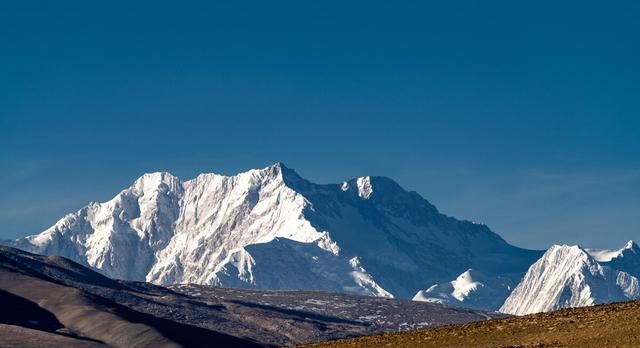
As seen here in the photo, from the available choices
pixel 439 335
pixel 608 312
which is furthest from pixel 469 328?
pixel 608 312

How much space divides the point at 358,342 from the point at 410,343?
4495 millimetres

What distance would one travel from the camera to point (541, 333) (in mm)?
87562

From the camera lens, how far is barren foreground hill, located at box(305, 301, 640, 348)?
8200 centimetres

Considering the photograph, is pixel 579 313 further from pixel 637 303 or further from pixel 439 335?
pixel 439 335

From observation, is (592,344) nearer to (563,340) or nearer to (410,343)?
(563,340)

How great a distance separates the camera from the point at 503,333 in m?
90.1

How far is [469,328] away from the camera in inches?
3679

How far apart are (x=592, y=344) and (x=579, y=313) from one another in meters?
14.5

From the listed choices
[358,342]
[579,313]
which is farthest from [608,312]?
[358,342]

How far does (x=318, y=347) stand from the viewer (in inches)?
3733

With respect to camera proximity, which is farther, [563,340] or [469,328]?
[469,328]

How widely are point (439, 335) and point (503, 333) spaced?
4.49m

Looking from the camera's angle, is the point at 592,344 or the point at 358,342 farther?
the point at 358,342

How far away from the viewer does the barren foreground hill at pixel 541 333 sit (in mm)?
82000
